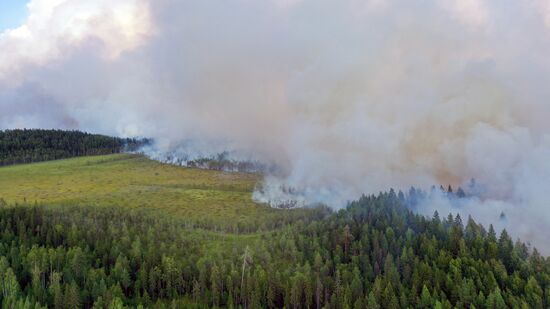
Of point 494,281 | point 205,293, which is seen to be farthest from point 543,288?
point 205,293

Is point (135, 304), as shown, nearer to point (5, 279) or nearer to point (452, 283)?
point (5, 279)

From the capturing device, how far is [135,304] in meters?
189

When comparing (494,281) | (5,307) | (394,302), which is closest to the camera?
(5,307)

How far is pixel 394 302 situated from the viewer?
589 feet

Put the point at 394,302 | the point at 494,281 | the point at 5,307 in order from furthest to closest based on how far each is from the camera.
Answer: the point at 494,281, the point at 394,302, the point at 5,307

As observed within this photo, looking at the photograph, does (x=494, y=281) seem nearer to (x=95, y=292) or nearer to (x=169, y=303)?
(x=169, y=303)

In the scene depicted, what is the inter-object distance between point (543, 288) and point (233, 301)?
445 feet

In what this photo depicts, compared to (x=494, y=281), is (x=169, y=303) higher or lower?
lower

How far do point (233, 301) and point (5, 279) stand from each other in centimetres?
9152

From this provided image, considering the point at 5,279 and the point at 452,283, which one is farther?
the point at 452,283

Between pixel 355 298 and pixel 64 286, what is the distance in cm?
12267

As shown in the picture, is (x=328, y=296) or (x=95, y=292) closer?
(x=95, y=292)

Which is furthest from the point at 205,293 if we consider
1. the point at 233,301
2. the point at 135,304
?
the point at 135,304

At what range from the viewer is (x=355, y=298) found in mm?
193125
